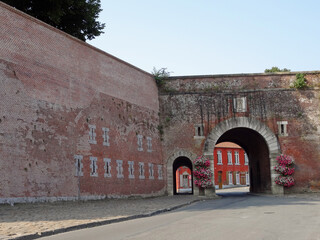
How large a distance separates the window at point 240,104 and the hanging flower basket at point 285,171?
4.29 metres

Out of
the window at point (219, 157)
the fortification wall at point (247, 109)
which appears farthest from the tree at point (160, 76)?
the window at point (219, 157)

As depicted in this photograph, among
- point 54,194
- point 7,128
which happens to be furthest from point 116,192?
point 7,128

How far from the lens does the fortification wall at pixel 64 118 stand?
718 inches

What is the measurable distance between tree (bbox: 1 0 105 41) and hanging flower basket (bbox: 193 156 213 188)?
12082 mm

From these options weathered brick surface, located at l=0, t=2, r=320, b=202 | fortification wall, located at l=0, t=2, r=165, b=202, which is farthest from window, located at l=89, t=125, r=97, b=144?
weathered brick surface, located at l=0, t=2, r=320, b=202

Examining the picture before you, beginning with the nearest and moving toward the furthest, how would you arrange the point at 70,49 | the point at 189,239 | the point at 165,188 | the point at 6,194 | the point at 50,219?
the point at 189,239 < the point at 50,219 < the point at 6,194 < the point at 70,49 < the point at 165,188

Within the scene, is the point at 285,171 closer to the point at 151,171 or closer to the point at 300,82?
the point at 300,82

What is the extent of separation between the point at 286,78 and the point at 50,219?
22365 millimetres

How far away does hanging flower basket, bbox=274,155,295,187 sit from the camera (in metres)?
28.9

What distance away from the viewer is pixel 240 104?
3059 cm

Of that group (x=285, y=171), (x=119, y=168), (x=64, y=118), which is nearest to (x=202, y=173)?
(x=285, y=171)

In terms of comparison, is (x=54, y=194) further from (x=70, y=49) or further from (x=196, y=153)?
(x=196, y=153)

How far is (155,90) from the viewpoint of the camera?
100 feet

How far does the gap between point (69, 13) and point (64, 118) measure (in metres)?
10.6
